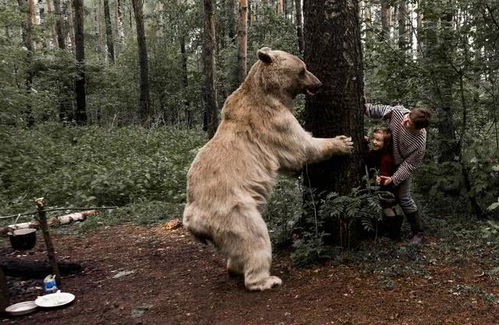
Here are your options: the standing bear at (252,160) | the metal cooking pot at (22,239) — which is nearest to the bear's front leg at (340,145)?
the standing bear at (252,160)

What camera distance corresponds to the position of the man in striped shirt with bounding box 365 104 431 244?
17.4ft

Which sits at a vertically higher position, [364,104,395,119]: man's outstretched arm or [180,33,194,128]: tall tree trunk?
[180,33,194,128]: tall tree trunk

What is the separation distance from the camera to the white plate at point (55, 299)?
16.1 ft

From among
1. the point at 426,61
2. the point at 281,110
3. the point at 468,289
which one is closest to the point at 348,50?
the point at 281,110

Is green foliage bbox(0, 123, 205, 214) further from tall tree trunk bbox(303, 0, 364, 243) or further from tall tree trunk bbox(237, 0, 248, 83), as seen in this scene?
tall tree trunk bbox(303, 0, 364, 243)

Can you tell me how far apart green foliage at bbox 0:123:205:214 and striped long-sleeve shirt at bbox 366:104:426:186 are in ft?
17.6

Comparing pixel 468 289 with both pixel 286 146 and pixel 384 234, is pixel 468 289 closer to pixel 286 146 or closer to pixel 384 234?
pixel 384 234

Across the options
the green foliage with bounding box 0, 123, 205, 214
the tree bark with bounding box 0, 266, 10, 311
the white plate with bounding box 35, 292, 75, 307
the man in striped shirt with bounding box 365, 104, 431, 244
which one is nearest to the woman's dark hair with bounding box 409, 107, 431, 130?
the man in striped shirt with bounding box 365, 104, 431, 244

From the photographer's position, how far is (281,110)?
505 centimetres

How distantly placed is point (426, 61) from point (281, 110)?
258 cm

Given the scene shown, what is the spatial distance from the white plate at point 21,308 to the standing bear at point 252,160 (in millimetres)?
1924

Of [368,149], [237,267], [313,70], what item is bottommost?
[237,267]

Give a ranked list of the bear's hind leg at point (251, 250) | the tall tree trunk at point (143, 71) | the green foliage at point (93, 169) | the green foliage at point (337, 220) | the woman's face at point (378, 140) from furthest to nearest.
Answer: the tall tree trunk at point (143, 71) → the green foliage at point (93, 169) → the woman's face at point (378, 140) → the green foliage at point (337, 220) → the bear's hind leg at point (251, 250)

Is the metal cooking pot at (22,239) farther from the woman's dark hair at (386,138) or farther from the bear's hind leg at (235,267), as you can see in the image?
the woman's dark hair at (386,138)
